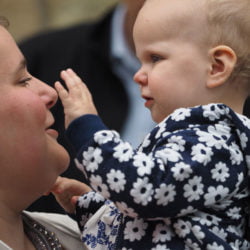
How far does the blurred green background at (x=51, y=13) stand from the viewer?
17.2 ft

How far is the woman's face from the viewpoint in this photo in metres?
1.66

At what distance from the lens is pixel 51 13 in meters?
5.30

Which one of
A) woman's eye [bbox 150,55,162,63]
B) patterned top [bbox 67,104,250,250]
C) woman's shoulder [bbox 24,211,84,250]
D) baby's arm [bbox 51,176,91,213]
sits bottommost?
woman's shoulder [bbox 24,211,84,250]

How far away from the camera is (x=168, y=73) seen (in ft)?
5.74

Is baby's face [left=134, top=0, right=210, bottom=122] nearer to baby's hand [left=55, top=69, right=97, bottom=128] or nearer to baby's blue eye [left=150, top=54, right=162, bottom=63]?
baby's blue eye [left=150, top=54, right=162, bottom=63]

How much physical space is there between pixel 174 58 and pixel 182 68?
28 millimetres

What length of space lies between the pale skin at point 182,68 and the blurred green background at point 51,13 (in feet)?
11.5

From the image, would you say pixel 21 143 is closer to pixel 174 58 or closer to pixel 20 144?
pixel 20 144

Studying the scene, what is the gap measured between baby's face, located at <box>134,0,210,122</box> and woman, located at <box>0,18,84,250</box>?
230mm

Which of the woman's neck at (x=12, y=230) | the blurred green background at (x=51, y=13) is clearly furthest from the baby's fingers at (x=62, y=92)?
the blurred green background at (x=51, y=13)

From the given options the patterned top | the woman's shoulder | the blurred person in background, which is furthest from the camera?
the blurred person in background

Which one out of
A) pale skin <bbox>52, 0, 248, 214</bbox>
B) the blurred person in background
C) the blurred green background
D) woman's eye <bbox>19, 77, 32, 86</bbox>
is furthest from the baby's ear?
the blurred green background

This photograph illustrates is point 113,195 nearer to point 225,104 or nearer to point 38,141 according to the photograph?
point 38,141

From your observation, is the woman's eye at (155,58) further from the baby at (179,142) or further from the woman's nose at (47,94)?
the woman's nose at (47,94)
